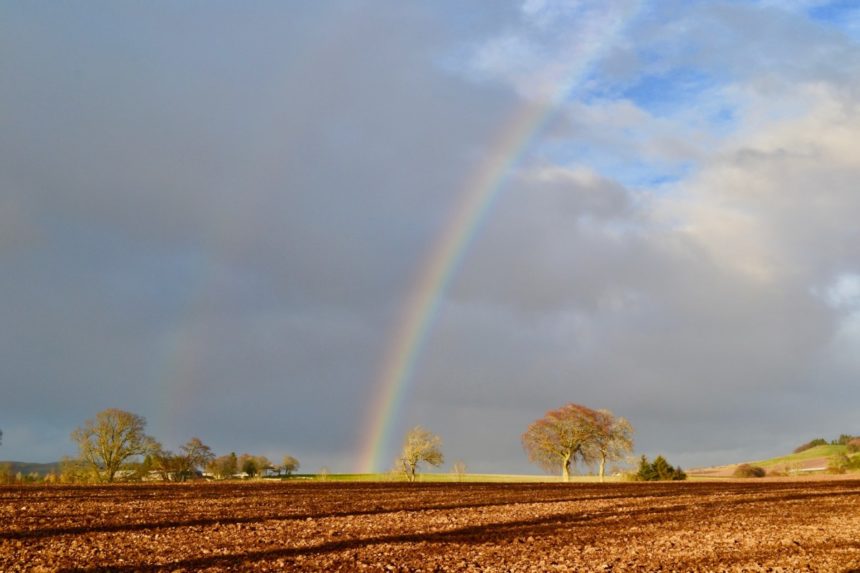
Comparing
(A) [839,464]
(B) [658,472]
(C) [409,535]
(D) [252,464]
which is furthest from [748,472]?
(C) [409,535]

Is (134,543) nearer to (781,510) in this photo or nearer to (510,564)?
(510,564)

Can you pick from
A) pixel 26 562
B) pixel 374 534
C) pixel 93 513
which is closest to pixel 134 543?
pixel 26 562

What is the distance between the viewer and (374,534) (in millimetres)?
22281

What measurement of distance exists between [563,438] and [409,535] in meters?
81.1

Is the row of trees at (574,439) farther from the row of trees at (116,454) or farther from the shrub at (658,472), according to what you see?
the row of trees at (116,454)

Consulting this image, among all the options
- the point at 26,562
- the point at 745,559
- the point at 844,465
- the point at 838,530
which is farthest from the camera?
the point at 844,465

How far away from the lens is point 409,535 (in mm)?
22188

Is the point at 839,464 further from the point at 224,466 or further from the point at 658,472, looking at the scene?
the point at 224,466

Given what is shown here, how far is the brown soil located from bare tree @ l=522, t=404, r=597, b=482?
63.4 m

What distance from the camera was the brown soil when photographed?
16984 millimetres

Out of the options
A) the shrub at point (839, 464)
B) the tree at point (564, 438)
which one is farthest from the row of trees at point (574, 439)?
the shrub at point (839, 464)

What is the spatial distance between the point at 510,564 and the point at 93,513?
17.8 meters

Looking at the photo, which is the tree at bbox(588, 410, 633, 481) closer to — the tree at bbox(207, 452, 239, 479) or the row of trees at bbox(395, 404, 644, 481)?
the row of trees at bbox(395, 404, 644, 481)

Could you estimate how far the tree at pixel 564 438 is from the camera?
99.2 m
